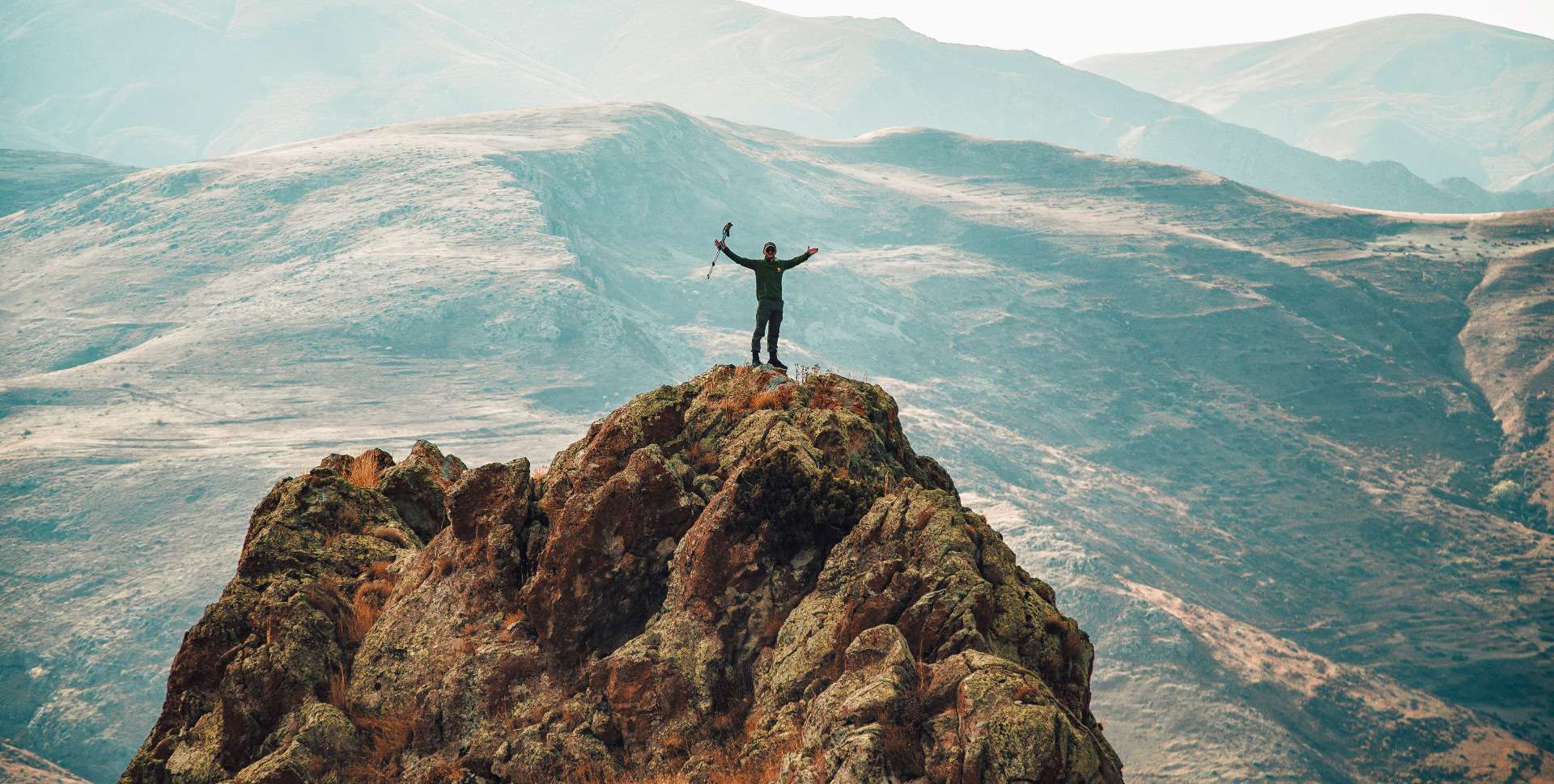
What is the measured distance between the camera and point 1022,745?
919cm

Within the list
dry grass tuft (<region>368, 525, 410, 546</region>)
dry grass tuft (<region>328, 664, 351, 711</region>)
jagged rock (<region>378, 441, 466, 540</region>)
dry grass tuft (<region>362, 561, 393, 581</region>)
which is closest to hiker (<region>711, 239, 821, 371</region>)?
jagged rock (<region>378, 441, 466, 540</region>)

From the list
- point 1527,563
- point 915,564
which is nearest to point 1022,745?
point 915,564

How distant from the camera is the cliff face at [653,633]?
10.2 meters

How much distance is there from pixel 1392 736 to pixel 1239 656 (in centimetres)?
2091

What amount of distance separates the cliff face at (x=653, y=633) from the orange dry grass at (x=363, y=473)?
1344 millimetres

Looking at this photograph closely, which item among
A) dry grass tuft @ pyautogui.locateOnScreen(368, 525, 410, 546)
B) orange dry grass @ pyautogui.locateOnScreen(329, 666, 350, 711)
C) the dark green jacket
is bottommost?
orange dry grass @ pyautogui.locateOnScreen(329, 666, 350, 711)

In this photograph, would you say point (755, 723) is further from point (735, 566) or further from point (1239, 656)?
point (1239, 656)

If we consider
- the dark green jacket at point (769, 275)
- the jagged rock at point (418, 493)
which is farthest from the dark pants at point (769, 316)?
the jagged rock at point (418, 493)

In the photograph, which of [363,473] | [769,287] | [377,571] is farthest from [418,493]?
[769,287]

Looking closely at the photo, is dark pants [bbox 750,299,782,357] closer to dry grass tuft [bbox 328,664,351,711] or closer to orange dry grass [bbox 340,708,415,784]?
dry grass tuft [bbox 328,664,351,711]

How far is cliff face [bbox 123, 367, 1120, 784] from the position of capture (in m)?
10.2

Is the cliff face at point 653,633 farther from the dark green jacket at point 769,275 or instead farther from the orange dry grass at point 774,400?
the dark green jacket at point 769,275

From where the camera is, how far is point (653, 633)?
12.8m

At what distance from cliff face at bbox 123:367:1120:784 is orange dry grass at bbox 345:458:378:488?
1344 millimetres
